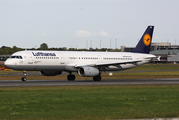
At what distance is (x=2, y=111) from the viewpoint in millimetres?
15828

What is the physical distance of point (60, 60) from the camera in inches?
1692

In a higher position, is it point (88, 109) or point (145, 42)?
point (145, 42)

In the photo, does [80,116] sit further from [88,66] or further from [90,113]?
[88,66]

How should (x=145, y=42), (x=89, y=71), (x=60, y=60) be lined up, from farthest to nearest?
(x=145, y=42) → (x=60, y=60) → (x=89, y=71)

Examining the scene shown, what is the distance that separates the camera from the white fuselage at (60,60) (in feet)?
133

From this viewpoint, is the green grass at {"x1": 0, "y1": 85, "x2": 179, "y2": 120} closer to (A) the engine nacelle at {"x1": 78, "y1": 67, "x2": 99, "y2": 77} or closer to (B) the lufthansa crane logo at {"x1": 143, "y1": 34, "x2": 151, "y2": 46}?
(A) the engine nacelle at {"x1": 78, "y1": 67, "x2": 99, "y2": 77}

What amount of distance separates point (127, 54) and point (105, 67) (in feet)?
23.7

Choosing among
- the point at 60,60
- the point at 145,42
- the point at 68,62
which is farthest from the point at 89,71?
the point at 145,42

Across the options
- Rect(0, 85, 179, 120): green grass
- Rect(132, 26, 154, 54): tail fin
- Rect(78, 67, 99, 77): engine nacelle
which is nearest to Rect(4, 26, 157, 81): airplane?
Rect(78, 67, 99, 77): engine nacelle

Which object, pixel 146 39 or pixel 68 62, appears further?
pixel 146 39

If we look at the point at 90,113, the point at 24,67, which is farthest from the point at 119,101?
the point at 24,67

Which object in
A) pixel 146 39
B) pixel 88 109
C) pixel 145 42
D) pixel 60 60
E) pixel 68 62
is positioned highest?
pixel 146 39

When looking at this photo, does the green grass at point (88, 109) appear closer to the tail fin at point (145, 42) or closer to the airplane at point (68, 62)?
the airplane at point (68, 62)

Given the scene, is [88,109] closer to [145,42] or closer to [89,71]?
[89,71]
